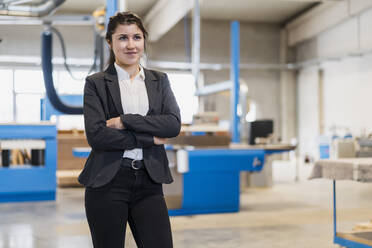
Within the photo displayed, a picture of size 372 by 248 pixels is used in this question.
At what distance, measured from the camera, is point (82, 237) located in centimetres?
392

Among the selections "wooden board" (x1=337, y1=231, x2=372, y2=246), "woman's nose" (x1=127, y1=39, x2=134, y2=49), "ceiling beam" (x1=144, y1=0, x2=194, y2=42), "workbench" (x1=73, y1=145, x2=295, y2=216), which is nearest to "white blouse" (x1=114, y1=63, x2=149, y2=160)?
"woman's nose" (x1=127, y1=39, x2=134, y2=49)

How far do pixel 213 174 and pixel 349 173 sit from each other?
237 cm

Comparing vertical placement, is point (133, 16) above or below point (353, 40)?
below

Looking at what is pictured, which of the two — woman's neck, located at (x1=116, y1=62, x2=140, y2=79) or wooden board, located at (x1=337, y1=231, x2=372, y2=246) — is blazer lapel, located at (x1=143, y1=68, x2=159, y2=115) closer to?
woman's neck, located at (x1=116, y1=62, x2=140, y2=79)

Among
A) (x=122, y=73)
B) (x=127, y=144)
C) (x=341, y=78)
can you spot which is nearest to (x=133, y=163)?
(x=127, y=144)

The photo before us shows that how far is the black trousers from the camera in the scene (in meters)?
1.61

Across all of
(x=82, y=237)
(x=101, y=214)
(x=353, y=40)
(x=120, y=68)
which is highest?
(x=353, y=40)

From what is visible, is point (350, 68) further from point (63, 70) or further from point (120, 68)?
point (120, 68)

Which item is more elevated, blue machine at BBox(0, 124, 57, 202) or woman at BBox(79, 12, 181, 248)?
woman at BBox(79, 12, 181, 248)

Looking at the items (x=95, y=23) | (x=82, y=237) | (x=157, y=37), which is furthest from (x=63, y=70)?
(x=157, y=37)

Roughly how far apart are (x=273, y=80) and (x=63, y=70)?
12315 millimetres

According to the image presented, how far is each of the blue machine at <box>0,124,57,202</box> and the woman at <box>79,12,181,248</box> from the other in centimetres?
403

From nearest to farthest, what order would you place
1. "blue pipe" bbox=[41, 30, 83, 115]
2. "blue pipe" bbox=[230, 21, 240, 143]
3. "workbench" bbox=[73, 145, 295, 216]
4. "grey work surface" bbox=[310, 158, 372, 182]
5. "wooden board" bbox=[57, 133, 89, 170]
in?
"grey work surface" bbox=[310, 158, 372, 182] → "blue pipe" bbox=[41, 30, 83, 115] → "workbench" bbox=[73, 145, 295, 216] → "blue pipe" bbox=[230, 21, 240, 143] → "wooden board" bbox=[57, 133, 89, 170]

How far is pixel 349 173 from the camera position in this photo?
2877 mm
